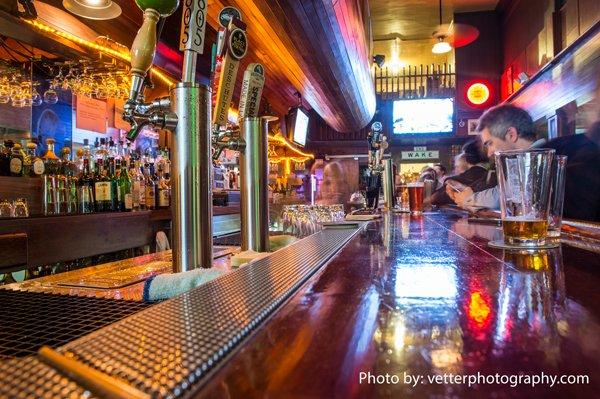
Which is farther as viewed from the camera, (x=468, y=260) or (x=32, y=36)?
(x=32, y=36)

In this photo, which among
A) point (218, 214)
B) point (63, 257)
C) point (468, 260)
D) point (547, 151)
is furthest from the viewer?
point (218, 214)

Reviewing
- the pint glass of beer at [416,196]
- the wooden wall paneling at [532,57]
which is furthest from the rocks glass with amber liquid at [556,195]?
the wooden wall paneling at [532,57]

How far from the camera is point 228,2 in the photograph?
10.5 feet

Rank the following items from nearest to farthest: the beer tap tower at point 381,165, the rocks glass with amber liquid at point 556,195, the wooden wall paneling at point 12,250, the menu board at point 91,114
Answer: the rocks glass with amber liquid at point 556,195
the wooden wall paneling at point 12,250
the beer tap tower at point 381,165
the menu board at point 91,114

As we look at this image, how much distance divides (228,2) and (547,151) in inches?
114

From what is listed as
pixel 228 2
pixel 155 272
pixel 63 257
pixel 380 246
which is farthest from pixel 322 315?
pixel 228 2

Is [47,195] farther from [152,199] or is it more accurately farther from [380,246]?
[380,246]

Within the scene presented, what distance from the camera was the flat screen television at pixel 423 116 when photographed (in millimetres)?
8602

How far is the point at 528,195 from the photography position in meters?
0.93

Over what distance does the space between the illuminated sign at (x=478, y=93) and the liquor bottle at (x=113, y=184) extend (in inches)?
283

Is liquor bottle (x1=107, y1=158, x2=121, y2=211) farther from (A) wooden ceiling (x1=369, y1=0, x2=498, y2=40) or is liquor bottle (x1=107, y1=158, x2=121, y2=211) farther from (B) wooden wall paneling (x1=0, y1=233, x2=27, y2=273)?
(A) wooden ceiling (x1=369, y1=0, x2=498, y2=40)

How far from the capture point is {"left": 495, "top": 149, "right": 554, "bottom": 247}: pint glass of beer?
924mm

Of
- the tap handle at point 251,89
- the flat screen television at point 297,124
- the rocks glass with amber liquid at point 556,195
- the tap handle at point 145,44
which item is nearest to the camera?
the tap handle at point 145,44

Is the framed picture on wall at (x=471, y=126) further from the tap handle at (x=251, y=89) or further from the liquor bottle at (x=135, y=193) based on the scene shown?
the tap handle at (x=251, y=89)
